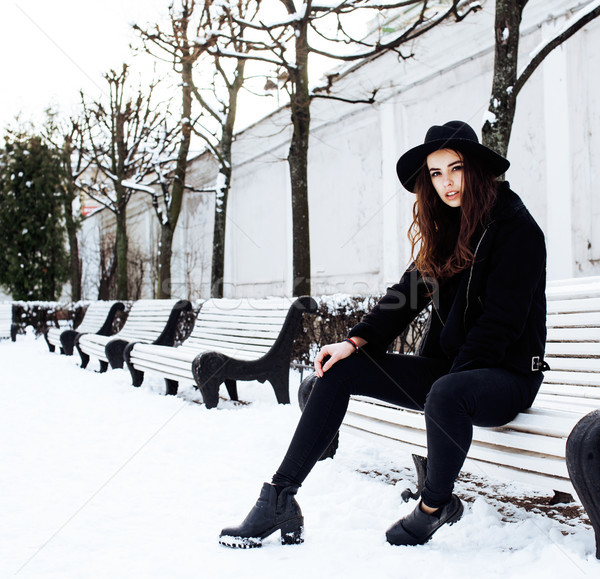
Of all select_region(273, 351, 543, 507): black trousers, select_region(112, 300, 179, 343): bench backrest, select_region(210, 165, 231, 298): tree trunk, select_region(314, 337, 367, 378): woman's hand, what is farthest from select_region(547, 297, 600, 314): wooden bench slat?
select_region(210, 165, 231, 298): tree trunk

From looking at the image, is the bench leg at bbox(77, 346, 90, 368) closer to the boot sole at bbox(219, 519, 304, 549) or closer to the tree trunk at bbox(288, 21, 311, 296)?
the tree trunk at bbox(288, 21, 311, 296)

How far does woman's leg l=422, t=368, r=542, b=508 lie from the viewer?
2.03m

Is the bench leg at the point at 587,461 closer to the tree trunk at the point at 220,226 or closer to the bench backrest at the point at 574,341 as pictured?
the bench backrest at the point at 574,341

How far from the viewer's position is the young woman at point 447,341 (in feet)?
6.84

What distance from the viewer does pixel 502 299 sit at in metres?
2.17

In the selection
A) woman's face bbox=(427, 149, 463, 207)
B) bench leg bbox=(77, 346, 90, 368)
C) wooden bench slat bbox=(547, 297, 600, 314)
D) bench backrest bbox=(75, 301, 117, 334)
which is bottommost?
bench leg bbox=(77, 346, 90, 368)

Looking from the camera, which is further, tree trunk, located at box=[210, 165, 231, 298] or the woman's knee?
tree trunk, located at box=[210, 165, 231, 298]

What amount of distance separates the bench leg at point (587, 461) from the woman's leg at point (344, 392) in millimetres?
747

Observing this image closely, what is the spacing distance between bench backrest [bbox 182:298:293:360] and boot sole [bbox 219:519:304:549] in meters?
2.84

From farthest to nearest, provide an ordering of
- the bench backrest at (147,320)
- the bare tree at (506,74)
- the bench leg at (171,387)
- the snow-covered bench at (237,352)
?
the bench backrest at (147,320), the bench leg at (171,387), the bare tree at (506,74), the snow-covered bench at (237,352)

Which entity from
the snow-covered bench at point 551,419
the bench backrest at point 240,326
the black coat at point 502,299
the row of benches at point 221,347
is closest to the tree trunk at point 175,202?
the row of benches at point 221,347

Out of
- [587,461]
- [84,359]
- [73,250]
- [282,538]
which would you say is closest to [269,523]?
[282,538]

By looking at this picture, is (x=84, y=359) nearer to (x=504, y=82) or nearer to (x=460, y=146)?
(x=504, y=82)

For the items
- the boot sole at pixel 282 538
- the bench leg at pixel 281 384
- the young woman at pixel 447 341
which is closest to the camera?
the young woman at pixel 447 341
